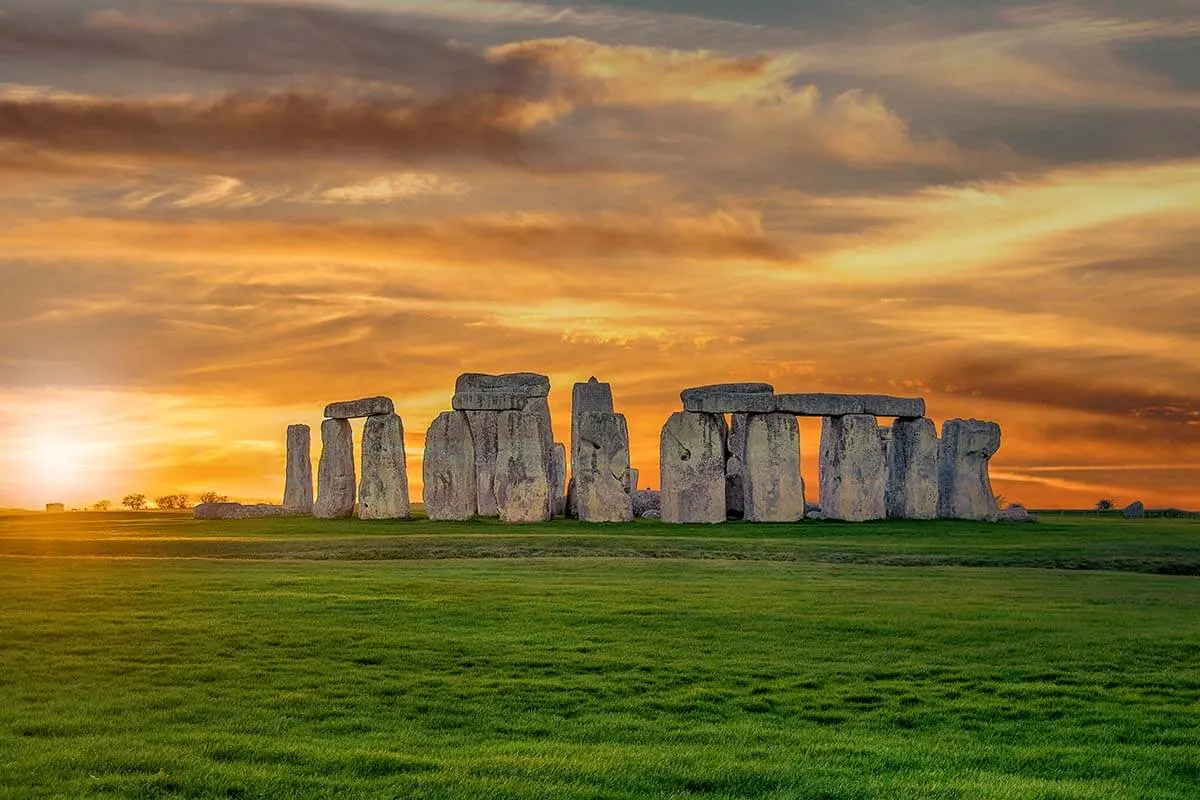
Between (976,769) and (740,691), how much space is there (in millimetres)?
3684

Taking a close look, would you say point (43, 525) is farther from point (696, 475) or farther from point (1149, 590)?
point (1149, 590)

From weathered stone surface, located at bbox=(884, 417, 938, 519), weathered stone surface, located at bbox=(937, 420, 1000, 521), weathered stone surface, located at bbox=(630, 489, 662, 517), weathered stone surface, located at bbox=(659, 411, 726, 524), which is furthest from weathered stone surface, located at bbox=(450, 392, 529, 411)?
weathered stone surface, located at bbox=(937, 420, 1000, 521)

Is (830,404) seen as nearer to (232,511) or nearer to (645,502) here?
(645,502)

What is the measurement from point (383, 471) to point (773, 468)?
45.8 ft

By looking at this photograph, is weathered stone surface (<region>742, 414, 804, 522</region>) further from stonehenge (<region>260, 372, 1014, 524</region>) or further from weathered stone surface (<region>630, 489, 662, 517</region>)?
weathered stone surface (<region>630, 489, 662, 517</region>)

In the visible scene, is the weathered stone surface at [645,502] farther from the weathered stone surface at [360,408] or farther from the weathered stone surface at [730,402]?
the weathered stone surface at [360,408]

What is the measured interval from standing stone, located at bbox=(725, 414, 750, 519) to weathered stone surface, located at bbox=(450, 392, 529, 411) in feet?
A: 24.7

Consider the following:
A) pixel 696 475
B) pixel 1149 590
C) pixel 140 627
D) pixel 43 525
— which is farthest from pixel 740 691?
pixel 43 525

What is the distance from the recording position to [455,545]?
3425 centimetres

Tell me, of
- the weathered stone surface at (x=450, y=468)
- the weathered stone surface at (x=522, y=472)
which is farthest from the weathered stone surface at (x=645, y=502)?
the weathered stone surface at (x=450, y=468)

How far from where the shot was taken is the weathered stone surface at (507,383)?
47.1 meters

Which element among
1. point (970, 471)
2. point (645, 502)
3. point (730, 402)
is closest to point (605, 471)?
point (730, 402)

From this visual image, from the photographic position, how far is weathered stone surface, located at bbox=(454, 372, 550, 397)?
47.1m

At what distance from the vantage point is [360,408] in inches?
1902
